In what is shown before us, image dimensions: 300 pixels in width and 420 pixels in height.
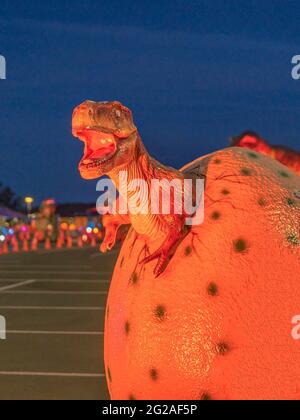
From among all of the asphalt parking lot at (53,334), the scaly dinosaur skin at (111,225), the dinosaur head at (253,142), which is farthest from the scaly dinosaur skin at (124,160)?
the asphalt parking lot at (53,334)

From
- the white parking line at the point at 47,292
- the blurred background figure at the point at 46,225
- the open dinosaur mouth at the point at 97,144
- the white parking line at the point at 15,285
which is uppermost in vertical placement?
the open dinosaur mouth at the point at 97,144

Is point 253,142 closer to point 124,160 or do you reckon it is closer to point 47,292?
point 124,160

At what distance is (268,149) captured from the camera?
3.73m

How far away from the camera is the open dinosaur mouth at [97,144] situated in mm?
2604

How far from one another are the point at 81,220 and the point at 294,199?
2062 inches

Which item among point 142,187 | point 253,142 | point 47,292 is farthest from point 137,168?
point 47,292

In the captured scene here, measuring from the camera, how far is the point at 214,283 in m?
2.76

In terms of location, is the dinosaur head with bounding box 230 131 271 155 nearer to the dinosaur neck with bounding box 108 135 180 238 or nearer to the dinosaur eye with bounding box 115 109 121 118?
the dinosaur neck with bounding box 108 135 180 238

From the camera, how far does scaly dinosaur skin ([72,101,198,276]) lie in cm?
260

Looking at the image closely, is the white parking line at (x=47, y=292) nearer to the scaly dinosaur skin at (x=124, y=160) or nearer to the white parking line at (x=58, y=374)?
the white parking line at (x=58, y=374)

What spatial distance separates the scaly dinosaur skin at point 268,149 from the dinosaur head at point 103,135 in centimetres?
119

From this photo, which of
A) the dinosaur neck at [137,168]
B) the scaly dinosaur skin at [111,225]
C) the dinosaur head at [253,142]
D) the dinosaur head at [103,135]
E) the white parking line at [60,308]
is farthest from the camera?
the white parking line at [60,308]

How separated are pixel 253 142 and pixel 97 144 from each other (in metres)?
1.32

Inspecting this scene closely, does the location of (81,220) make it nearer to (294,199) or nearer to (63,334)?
(63,334)
